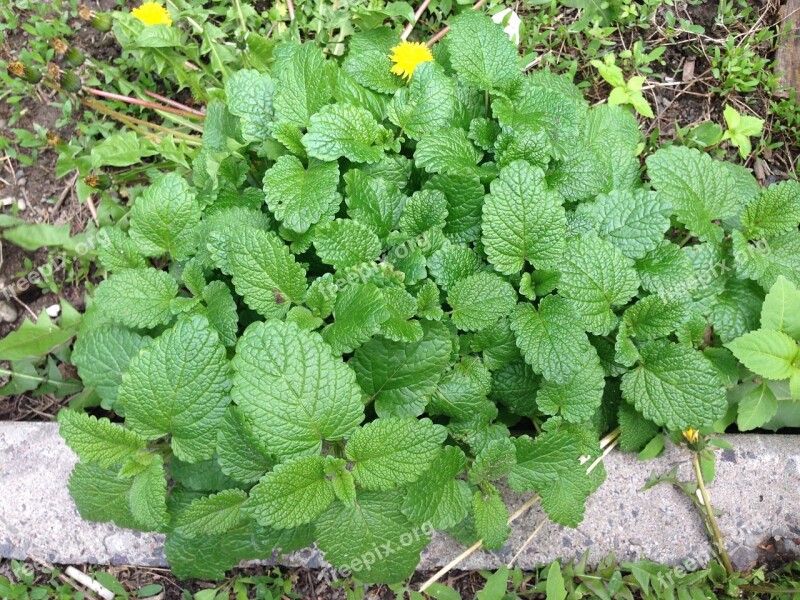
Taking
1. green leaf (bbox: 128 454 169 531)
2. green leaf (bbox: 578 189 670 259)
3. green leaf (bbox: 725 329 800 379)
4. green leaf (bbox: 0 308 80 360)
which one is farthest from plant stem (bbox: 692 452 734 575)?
green leaf (bbox: 0 308 80 360)

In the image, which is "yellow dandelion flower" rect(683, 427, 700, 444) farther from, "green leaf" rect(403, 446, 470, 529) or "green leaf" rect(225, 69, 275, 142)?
"green leaf" rect(225, 69, 275, 142)

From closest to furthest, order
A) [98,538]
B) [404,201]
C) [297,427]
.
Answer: [297,427] < [404,201] < [98,538]

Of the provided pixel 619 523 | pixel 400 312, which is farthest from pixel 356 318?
pixel 619 523

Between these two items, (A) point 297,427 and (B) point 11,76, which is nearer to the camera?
(A) point 297,427

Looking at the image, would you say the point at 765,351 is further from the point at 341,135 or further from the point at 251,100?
the point at 251,100

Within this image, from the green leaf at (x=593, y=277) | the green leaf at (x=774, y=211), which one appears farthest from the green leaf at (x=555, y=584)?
the green leaf at (x=774, y=211)

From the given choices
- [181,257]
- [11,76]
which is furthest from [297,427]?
[11,76]

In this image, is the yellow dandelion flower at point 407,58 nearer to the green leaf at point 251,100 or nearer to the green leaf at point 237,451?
the green leaf at point 251,100

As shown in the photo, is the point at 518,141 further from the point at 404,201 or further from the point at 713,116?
the point at 713,116
